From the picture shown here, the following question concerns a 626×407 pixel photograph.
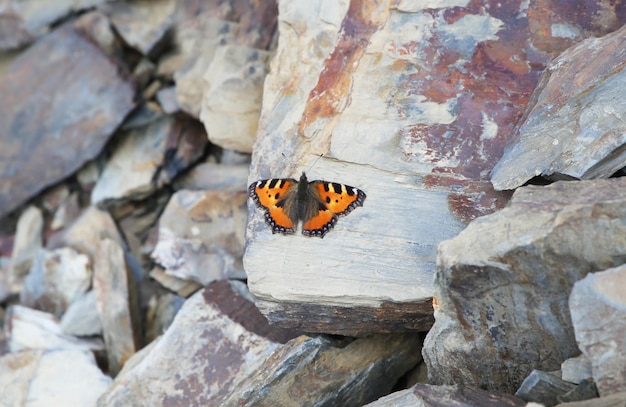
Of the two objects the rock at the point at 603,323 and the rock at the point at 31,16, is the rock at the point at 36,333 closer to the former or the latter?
the rock at the point at 31,16

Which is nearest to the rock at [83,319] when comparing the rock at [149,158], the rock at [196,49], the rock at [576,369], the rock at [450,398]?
the rock at [149,158]

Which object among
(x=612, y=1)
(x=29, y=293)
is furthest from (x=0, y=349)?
(x=612, y=1)

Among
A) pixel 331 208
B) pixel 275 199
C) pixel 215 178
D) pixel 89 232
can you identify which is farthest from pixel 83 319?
pixel 331 208

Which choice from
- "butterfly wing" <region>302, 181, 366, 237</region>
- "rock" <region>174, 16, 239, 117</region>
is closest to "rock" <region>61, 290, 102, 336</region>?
"rock" <region>174, 16, 239, 117</region>

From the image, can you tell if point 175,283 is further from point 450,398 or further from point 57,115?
point 450,398

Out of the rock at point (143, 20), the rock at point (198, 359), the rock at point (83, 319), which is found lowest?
the rock at point (83, 319)

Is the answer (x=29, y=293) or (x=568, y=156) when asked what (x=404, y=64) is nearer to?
(x=568, y=156)

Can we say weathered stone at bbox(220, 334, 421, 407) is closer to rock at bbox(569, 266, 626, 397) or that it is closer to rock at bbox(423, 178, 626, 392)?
rock at bbox(423, 178, 626, 392)
